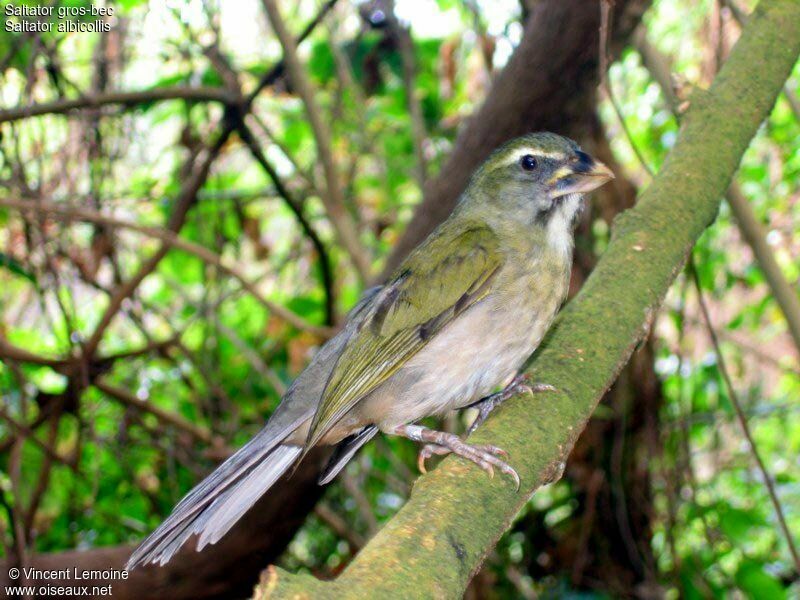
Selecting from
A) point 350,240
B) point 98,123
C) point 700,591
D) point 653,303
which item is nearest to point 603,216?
point 350,240

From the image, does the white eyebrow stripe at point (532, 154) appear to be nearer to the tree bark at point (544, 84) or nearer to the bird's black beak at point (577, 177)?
the bird's black beak at point (577, 177)

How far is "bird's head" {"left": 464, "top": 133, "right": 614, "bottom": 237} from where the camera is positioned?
3088 mm

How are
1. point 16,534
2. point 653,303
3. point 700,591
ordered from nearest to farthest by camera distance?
point 653,303 → point 16,534 → point 700,591

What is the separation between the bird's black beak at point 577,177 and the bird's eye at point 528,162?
8cm

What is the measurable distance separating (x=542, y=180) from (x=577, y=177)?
0.13 metres

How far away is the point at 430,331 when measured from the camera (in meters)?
2.91

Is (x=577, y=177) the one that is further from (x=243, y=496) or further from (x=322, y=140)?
(x=322, y=140)

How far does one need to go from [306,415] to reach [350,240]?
173 centimetres

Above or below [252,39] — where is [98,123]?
below

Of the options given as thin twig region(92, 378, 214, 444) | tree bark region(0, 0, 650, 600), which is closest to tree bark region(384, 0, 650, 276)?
tree bark region(0, 0, 650, 600)

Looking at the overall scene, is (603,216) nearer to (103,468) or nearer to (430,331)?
(430,331)

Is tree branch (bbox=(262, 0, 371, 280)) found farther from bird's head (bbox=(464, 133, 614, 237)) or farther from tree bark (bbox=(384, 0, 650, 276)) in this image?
bird's head (bbox=(464, 133, 614, 237))

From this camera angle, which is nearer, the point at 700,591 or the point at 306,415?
the point at 306,415

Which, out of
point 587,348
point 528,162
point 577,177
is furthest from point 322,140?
point 587,348
